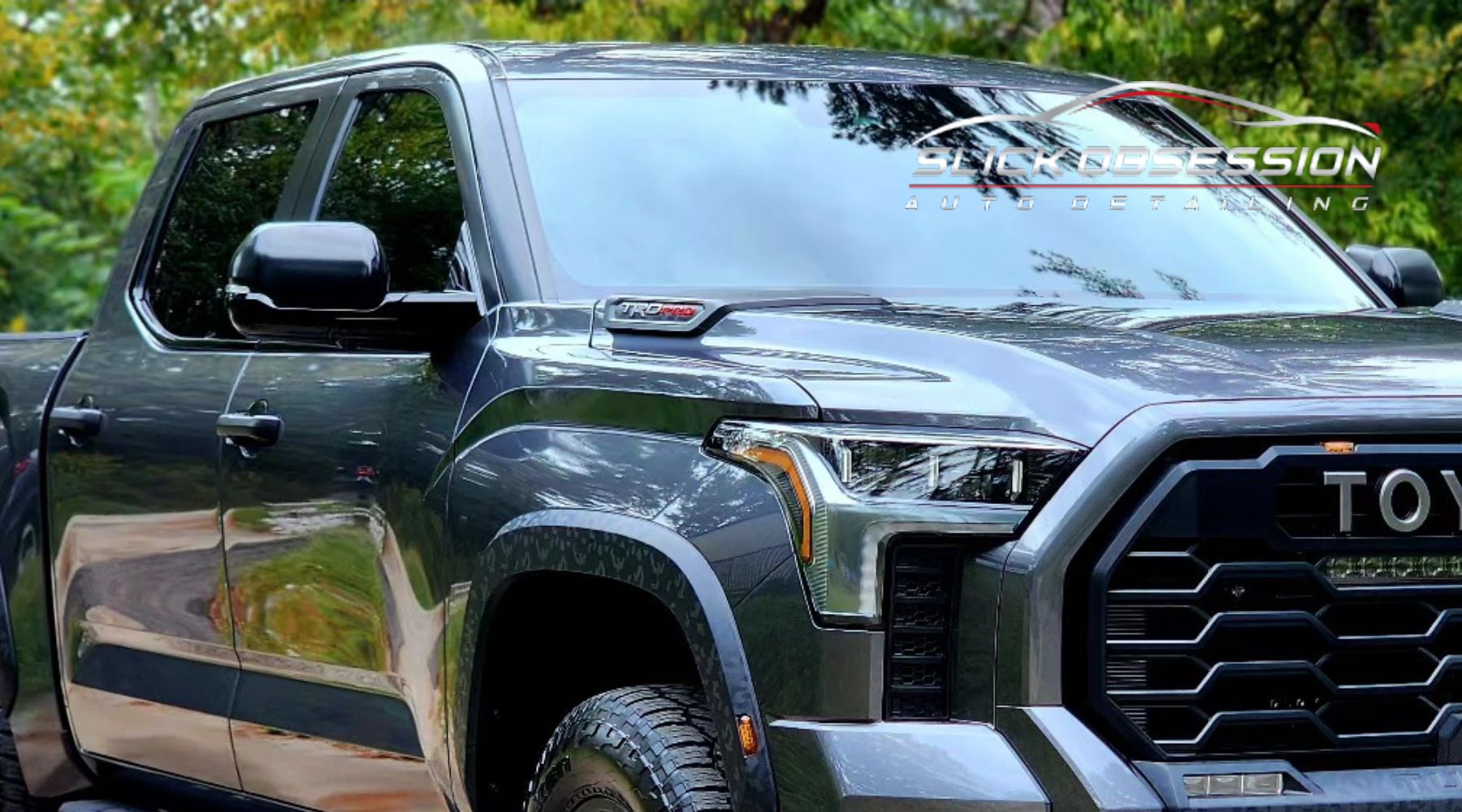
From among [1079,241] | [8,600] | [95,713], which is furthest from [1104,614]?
[8,600]

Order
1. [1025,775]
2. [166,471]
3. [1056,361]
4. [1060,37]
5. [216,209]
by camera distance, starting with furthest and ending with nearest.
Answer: [1060,37]
[216,209]
[166,471]
[1056,361]
[1025,775]

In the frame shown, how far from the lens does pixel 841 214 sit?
4480 mm

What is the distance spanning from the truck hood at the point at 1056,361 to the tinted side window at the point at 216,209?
5.86 feet

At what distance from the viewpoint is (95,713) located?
214 inches

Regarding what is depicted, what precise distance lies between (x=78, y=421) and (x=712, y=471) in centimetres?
243

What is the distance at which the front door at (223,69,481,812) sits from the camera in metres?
4.21

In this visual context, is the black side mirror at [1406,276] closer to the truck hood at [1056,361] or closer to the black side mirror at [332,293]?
the truck hood at [1056,361]

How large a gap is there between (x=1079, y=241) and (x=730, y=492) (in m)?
1.44

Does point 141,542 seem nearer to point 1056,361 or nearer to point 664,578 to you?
point 664,578

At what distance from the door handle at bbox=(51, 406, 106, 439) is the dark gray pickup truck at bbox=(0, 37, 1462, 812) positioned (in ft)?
0.04

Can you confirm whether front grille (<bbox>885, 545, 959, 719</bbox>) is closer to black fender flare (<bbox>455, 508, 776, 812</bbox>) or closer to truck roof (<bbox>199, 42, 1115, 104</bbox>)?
black fender flare (<bbox>455, 508, 776, 812</bbox>)

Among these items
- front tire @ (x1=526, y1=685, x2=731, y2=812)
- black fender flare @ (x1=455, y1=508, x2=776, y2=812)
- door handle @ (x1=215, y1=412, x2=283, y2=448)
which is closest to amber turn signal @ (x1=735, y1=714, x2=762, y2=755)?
black fender flare @ (x1=455, y1=508, x2=776, y2=812)

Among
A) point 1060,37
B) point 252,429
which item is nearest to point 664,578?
point 252,429

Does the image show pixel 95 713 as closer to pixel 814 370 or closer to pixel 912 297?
pixel 912 297
